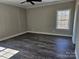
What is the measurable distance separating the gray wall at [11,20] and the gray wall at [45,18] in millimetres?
748

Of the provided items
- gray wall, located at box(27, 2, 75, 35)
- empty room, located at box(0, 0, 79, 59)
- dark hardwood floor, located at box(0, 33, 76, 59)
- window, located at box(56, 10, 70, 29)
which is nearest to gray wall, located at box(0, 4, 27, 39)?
empty room, located at box(0, 0, 79, 59)

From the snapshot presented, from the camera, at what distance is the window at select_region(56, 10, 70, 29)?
18.0 ft

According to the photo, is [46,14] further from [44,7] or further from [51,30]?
[51,30]

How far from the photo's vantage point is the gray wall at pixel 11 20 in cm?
481

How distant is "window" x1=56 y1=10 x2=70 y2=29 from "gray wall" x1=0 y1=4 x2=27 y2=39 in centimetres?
311

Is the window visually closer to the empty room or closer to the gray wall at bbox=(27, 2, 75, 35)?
the empty room

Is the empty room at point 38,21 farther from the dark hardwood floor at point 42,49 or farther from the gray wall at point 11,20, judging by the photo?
the dark hardwood floor at point 42,49

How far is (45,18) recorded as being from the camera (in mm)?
6266

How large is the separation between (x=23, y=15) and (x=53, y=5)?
2.81 meters

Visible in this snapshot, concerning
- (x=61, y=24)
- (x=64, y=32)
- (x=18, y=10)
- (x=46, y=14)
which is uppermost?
(x=18, y=10)

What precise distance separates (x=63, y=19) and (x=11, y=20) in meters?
3.89

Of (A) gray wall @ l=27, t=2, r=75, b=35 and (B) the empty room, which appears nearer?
(B) the empty room

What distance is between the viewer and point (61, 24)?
5.75 metres

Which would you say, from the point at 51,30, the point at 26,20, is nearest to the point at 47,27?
the point at 51,30
